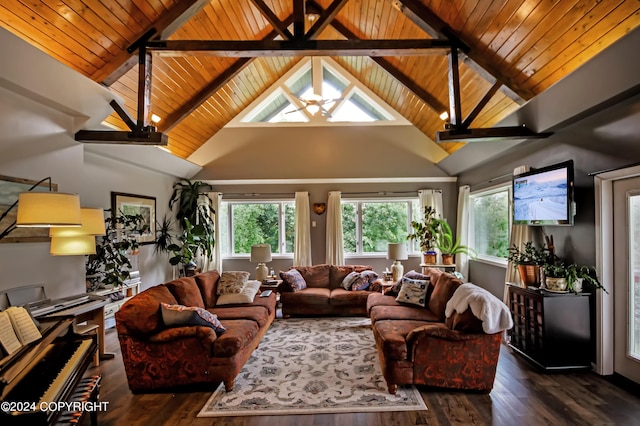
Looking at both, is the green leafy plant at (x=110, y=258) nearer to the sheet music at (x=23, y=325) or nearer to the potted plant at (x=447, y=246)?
the sheet music at (x=23, y=325)

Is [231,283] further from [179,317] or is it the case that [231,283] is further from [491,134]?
[491,134]

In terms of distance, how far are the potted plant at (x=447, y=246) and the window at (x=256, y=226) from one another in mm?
3226

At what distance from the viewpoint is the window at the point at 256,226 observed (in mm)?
7738

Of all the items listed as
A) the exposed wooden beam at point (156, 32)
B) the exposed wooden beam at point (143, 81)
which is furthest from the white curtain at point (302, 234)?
the exposed wooden beam at point (156, 32)

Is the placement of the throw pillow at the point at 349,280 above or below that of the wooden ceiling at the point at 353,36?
below

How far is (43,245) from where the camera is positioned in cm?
348

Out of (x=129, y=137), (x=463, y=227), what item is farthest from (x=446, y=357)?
(x=463, y=227)

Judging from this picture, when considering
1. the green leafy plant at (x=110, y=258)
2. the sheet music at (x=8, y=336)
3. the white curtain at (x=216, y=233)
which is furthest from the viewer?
the white curtain at (x=216, y=233)

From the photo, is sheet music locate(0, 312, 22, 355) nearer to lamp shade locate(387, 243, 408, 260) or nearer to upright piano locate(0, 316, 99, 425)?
upright piano locate(0, 316, 99, 425)

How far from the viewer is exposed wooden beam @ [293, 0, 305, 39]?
12.9ft

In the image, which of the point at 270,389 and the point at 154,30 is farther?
the point at 154,30

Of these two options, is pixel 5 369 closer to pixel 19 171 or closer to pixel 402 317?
pixel 19 171

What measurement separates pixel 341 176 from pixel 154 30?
4.40 meters

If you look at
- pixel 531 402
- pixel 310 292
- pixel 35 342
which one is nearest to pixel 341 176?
pixel 310 292
